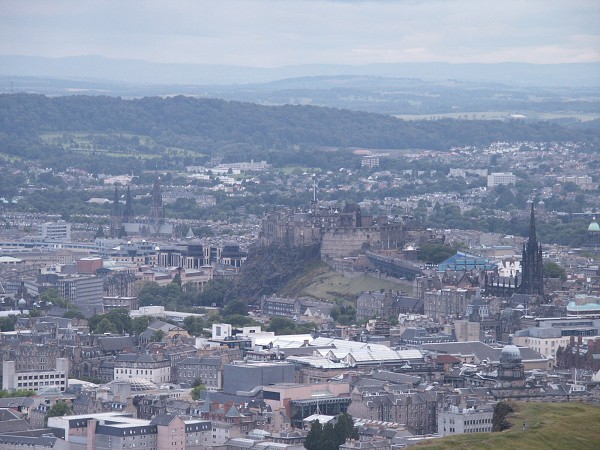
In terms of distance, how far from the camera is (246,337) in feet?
316

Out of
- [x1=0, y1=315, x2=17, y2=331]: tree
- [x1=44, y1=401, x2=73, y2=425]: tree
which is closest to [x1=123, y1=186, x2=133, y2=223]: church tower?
[x1=0, y1=315, x2=17, y2=331]: tree

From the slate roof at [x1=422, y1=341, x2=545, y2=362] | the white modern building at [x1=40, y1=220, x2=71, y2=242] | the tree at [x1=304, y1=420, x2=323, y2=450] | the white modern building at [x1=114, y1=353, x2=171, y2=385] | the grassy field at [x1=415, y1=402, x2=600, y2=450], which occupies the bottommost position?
the white modern building at [x1=40, y1=220, x2=71, y2=242]

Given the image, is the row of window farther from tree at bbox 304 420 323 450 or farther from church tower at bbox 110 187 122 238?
church tower at bbox 110 187 122 238

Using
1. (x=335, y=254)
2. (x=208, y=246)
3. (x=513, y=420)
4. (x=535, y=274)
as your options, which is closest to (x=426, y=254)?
(x=335, y=254)

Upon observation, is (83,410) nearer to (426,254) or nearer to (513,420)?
(513,420)

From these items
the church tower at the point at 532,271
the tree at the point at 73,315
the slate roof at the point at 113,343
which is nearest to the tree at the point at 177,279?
the tree at the point at 73,315

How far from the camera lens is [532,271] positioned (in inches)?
4235

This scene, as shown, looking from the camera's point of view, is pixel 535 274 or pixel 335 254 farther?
pixel 335 254

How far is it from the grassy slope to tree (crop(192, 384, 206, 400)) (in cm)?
2892

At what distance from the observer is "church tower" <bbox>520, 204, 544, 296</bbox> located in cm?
10606

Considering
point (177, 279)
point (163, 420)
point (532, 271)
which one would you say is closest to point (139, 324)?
point (532, 271)

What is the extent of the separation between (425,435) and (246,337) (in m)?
23.0

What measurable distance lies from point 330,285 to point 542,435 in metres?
58.4

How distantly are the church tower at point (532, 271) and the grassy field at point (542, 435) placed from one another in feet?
124
